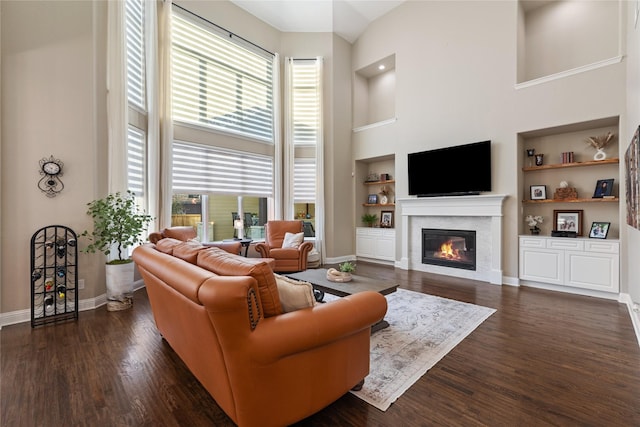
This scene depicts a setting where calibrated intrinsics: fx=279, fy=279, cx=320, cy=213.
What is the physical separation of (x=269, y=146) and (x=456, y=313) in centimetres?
521

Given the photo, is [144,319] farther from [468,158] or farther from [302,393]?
[468,158]

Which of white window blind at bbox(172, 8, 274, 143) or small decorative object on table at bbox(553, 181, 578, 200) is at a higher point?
white window blind at bbox(172, 8, 274, 143)

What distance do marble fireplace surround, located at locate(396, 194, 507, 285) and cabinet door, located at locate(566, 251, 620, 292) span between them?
92 centimetres

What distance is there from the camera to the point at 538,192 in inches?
187

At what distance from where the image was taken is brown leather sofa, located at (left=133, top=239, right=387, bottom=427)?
133cm

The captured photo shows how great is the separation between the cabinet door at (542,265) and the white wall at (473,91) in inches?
6.1

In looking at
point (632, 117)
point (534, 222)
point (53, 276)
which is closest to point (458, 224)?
point (534, 222)

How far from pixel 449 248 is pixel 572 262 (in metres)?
1.86

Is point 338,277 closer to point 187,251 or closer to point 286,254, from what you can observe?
point 187,251

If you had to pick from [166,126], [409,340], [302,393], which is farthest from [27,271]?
[409,340]

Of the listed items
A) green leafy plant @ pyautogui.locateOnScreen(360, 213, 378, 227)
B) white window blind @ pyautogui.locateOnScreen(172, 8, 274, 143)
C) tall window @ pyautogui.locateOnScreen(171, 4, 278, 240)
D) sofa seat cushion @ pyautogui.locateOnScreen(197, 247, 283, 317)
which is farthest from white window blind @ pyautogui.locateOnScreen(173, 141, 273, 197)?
sofa seat cushion @ pyautogui.locateOnScreen(197, 247, 283, 317)

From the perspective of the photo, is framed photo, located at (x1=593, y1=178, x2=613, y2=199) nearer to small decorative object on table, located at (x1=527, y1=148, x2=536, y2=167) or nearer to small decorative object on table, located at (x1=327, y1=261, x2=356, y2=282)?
small decorative object on table, located at (x1=527, y1=148, x2=536, y2=167)

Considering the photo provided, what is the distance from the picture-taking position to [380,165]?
7.26m

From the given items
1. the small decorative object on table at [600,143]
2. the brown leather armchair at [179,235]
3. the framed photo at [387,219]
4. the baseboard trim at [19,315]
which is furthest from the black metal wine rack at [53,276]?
the small decorative object on table at [600,143]
